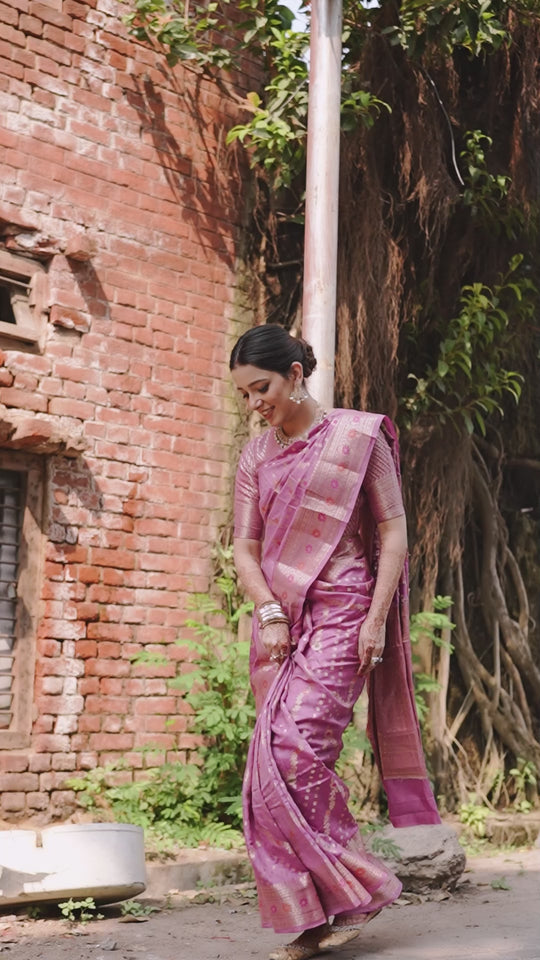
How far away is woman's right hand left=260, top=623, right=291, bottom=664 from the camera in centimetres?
349

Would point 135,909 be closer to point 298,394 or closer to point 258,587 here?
point 258,587

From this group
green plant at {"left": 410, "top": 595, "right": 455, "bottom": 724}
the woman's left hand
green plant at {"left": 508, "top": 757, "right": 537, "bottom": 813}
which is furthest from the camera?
green plant at {"left": 508, "top": 757, "right": 537, "bottom": 813}

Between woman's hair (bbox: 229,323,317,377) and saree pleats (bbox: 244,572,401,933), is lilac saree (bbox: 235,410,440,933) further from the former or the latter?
woman's hair (bbox: 229,323,317,377)

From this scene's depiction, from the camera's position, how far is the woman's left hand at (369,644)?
3.45 meters

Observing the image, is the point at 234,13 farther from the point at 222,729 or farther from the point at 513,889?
the point at 513,889

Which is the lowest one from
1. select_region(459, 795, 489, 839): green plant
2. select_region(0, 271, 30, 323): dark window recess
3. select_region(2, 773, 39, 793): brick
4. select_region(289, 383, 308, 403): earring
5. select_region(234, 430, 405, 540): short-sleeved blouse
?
select_region(459, 795, 489, 839): green plant

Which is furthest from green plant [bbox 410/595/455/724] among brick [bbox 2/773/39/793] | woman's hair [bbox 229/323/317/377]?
woman's hair [bbox 229/323/317/377]

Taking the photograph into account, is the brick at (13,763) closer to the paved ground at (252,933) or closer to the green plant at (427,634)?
the paved ground at (252,933)

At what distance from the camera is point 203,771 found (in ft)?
20.0

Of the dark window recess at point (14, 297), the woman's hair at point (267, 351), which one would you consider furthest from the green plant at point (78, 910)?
the dark window recess at point (14, 297)

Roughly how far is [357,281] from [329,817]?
3.77 meters

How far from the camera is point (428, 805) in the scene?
12.0 ft

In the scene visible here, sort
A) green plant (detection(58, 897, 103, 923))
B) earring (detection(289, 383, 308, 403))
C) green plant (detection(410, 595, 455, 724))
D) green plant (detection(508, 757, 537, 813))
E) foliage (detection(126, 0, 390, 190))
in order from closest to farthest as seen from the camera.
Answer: earring (detection(289, 383, 308, 403)), green plant (detection(58, 897, 103, 923)), foliage (detection(126, 0, 390, 190)), green plant (detection(410, 595, 455, 724)), green plant (detection(508, 757, 537, 813))

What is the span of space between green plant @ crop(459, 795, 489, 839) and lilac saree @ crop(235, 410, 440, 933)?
3.52 meters
